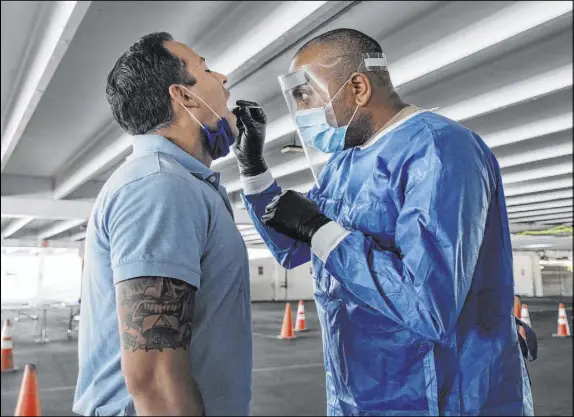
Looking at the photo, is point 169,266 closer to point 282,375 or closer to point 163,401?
point 163,401

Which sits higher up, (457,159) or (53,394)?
(457,159)

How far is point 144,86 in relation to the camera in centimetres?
135

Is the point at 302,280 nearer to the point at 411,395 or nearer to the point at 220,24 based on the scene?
the point at 220,24

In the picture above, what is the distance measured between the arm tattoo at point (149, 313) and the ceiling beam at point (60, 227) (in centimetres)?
1340

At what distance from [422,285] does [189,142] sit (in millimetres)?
766

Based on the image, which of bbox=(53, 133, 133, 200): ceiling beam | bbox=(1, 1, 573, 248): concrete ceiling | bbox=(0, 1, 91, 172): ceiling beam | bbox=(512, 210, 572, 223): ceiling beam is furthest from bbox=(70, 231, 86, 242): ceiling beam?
bbox=(512, 210, 572, 223): ceiling beam

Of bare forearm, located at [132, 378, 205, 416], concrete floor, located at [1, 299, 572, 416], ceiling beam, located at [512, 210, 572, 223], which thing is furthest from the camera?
ceiling beam, located at [512, 210, 572, 223]

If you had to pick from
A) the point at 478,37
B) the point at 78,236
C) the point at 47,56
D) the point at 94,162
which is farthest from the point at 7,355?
the point at 78,236

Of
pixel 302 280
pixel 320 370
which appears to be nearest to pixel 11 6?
pixel 320 370

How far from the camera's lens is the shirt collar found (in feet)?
4.29

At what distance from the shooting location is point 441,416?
1.38m

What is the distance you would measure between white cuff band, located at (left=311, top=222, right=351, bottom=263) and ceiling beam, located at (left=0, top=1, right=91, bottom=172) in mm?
2452

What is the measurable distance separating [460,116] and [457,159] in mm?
4201

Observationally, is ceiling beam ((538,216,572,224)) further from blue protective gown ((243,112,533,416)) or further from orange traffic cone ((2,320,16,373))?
blue protective gown ((243,112,533,416))
